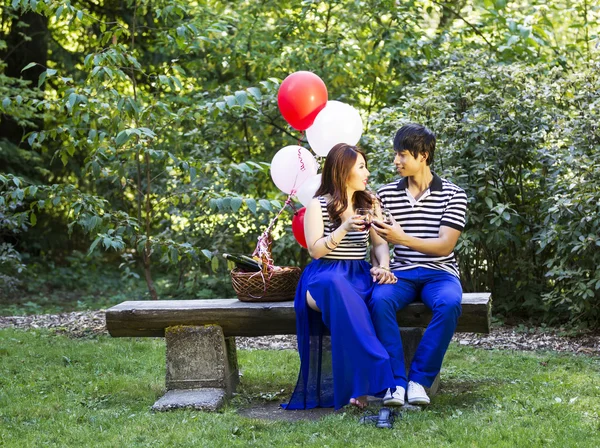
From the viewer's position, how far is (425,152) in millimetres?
4195

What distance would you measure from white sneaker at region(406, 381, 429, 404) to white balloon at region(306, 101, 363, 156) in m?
1.40

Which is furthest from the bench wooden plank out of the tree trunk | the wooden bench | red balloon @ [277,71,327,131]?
the tree trunk

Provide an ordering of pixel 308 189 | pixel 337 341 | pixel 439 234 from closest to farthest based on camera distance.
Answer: pixel 337 341
pixel 439 234
pixel 308 189

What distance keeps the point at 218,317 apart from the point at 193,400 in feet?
1.52

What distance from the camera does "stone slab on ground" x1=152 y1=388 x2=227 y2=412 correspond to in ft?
13.5

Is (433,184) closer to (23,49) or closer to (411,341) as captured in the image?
(411,341)

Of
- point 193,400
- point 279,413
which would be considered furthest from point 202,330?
point 279,413

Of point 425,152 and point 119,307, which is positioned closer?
point 425,152

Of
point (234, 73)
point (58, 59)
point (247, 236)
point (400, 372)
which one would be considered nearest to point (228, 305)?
point (400, 372)

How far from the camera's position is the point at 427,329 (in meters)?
3.87

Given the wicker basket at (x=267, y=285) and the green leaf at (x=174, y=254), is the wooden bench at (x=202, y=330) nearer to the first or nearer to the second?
the wicker basket at (x=267, y=285)

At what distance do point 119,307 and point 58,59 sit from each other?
717 cm

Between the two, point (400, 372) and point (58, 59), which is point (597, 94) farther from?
point (58, 59)

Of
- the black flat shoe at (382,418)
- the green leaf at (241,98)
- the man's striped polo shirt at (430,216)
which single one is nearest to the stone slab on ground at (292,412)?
the black flat shoe at (382,418)
